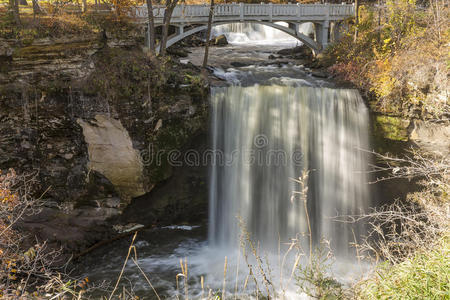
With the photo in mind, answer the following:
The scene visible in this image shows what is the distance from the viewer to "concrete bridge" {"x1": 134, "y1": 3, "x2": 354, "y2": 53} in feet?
51.8

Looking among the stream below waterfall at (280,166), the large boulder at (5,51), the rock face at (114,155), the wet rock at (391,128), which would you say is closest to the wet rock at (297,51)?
the stream below waterfall at (280,166)

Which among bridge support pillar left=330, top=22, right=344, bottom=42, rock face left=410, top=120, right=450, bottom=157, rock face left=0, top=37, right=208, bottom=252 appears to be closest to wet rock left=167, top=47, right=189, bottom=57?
rock face left=0, top=37, right=208, bottom=252

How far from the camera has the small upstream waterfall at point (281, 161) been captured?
1241 cm

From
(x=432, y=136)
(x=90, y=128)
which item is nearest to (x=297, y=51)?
(x=432, y=136)

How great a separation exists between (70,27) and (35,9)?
69.5 inches

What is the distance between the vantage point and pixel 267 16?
57.3ft

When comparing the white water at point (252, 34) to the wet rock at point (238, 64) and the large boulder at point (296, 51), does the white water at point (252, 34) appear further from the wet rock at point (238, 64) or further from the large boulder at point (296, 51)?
the wet rock at point (238, 64)

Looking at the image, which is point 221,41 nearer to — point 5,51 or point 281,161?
point 281,161

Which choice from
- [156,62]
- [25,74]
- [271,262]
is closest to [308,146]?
[271,262]

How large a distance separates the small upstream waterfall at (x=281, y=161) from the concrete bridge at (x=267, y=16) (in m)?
5.16

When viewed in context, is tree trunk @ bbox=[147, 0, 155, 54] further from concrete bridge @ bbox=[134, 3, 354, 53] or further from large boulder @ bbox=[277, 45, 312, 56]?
large boulder @ bbox=[277, 45, 312, 56]

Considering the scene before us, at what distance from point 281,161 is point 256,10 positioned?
341 inches

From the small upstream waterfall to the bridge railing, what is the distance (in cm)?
550

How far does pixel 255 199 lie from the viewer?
1243 centimetres
